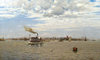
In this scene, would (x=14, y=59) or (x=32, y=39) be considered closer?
(x=14, y=59)

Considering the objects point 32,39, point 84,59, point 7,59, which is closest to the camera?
point 7,59

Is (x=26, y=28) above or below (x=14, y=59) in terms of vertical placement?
above

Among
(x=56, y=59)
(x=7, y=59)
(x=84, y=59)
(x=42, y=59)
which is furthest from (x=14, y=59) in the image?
(x=84, y=59)

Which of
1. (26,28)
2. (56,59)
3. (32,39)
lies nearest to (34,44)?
(32,39)

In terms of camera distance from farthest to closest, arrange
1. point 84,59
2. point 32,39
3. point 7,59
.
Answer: point 32,39
point 84,59
point 7,59

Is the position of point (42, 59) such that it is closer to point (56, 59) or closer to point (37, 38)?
point (56, 59)

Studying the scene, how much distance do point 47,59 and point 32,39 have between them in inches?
2726

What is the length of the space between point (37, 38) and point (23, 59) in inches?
2809

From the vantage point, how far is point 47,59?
59000 mm

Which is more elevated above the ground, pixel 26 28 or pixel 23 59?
pixel 26 28

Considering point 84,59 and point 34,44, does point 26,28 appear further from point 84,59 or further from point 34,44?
point 84,59

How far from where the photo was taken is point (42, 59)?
191 ft

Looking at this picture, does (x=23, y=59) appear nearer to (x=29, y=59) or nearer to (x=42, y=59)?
(x=29, y=59)

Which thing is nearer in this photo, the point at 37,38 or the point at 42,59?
the point at 42,59
